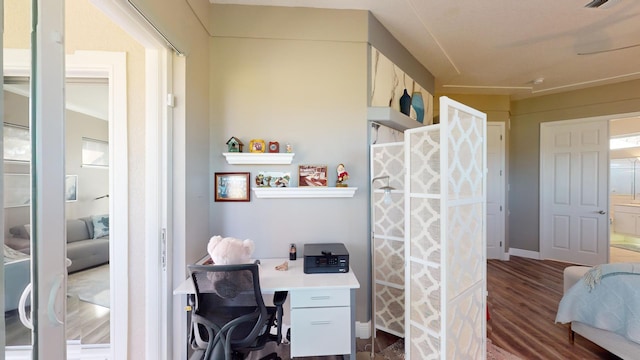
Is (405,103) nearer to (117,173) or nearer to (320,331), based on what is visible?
(320,331)

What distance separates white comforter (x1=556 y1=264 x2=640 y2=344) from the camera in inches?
66.4

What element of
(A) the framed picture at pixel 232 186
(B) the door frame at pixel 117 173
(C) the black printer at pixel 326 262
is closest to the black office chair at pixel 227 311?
(C) the black printer at pixel 326 262

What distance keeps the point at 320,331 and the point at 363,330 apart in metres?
0.81

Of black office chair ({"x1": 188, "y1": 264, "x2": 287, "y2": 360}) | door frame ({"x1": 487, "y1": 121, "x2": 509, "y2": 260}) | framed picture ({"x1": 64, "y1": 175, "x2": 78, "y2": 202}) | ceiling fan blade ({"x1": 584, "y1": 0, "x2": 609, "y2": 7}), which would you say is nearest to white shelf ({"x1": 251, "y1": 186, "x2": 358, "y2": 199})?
black office chair ({"x1": 188, "y1": 264, "x2": 287, "y2": 360})

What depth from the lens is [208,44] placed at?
2.22 meters

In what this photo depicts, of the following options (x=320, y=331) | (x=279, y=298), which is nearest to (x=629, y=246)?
(x=320, y=331)

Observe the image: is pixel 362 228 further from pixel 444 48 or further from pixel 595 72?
pixel 595 72

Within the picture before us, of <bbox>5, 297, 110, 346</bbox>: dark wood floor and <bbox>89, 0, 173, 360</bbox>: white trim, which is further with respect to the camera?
<bbox>5, 297, 110, 346</bbox>: dark wood floor

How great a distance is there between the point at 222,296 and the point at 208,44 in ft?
6.82

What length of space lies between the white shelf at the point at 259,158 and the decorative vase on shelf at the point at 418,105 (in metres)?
1.83

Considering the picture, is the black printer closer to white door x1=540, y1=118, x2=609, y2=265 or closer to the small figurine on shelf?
the small figurine on shelf

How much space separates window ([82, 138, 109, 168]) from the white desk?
1.23 metres

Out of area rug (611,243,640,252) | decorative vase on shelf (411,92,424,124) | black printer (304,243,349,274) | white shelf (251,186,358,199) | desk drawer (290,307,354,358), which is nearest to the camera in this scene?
desk drawer (290,307,354,358)

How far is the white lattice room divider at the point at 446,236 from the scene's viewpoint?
150 centimetres
